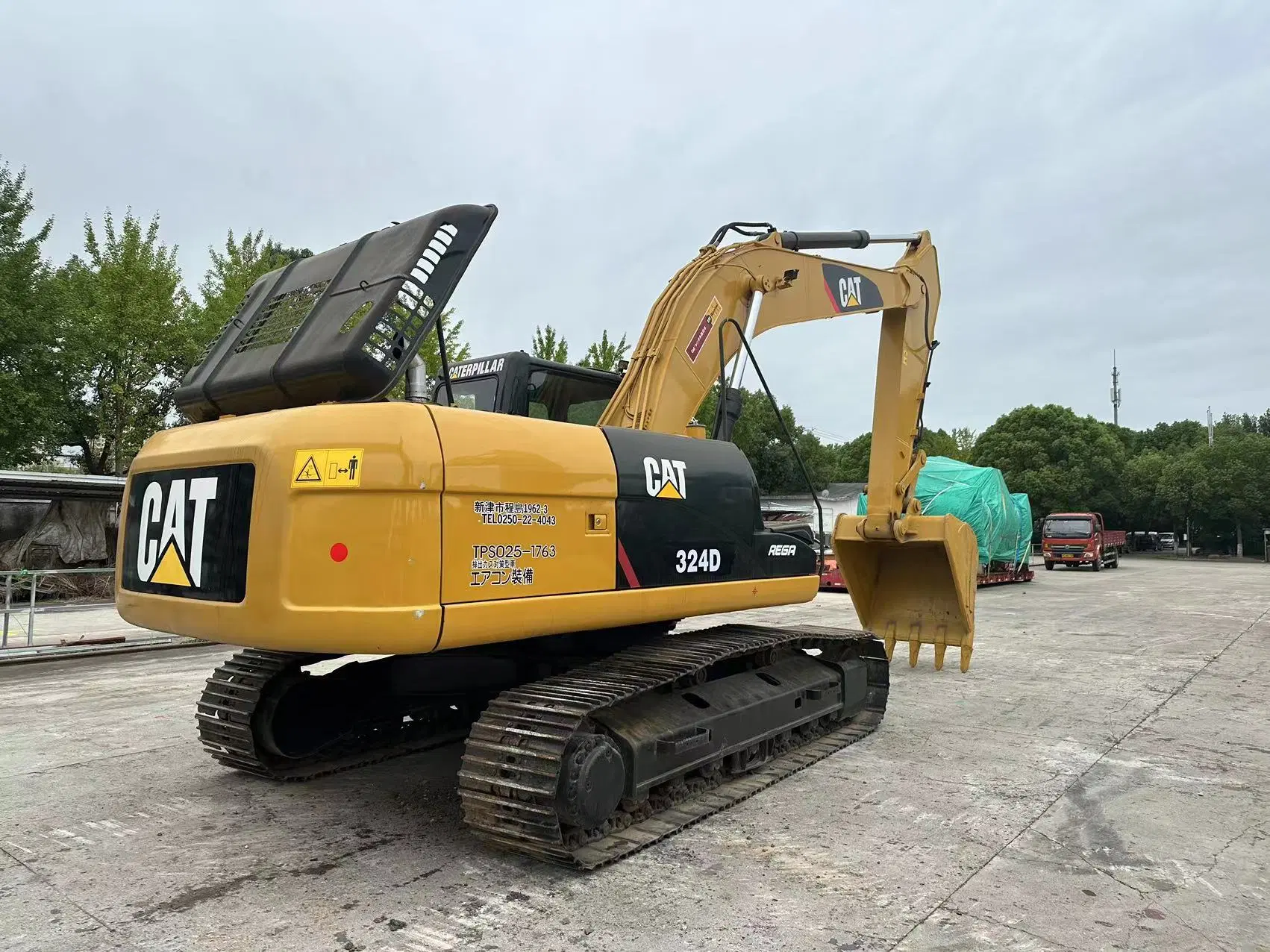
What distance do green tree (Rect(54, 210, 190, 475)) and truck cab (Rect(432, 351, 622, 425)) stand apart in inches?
695

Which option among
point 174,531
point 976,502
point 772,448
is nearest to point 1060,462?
point 976,502

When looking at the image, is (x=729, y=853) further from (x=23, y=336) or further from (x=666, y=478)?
(x=23, y=336)

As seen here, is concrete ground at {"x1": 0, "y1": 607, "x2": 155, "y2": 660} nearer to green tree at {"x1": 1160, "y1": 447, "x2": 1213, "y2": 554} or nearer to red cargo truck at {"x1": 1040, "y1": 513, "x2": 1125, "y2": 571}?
red cargo truck at {"x1": 1040, "y1": 513, "x2": 1125, "y2": 571}

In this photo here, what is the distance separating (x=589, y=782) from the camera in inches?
151

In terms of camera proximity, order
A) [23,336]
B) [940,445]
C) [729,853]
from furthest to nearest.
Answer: [940,445] → [23,336] → [729,853]

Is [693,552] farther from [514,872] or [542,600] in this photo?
[514,872]

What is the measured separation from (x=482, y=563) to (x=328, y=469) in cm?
70

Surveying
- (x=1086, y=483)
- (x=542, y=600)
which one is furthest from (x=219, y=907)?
(x=1086, y=483)

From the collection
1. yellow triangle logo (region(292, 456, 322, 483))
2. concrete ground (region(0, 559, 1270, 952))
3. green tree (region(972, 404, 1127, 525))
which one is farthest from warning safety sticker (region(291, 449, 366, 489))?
green tree (region(972, 404, 1127, 525))

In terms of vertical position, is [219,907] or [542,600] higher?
[542,600]

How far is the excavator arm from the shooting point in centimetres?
557

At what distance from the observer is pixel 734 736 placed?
5.00 meters

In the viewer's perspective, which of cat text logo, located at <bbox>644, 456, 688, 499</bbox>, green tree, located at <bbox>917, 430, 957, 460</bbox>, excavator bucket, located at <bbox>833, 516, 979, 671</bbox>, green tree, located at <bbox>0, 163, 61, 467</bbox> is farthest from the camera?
green tree, located at <bbox>917, 430, 957, 460</bbox>

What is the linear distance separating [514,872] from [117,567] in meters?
2.41
